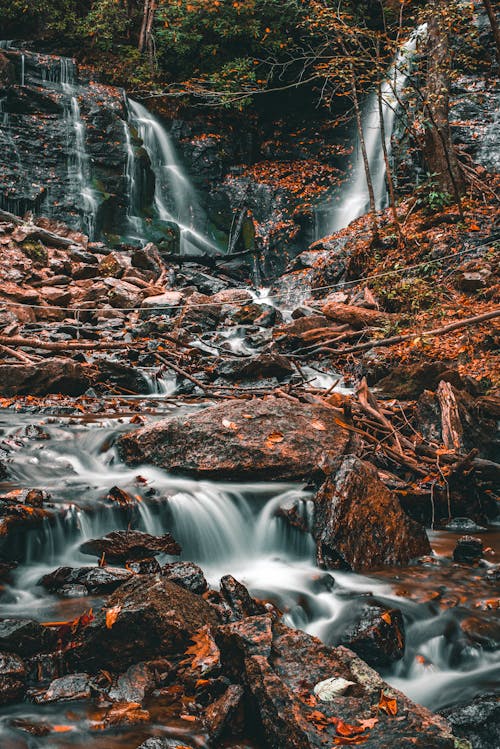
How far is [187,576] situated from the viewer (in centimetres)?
306

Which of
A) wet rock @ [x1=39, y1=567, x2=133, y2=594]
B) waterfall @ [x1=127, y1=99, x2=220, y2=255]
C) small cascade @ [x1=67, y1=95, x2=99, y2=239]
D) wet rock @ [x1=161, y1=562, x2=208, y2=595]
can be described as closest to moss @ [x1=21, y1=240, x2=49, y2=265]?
small cascade @ [x1=67, y1=95, x2=99, y2=239]

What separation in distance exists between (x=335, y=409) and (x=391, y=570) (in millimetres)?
1879

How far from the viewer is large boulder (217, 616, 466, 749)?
5.95ft

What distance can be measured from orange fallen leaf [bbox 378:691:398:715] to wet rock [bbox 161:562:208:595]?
4.19ft

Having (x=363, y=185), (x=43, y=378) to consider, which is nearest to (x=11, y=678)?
(x=43, y=378)

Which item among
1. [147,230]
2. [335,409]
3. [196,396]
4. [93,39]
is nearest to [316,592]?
[335,409]

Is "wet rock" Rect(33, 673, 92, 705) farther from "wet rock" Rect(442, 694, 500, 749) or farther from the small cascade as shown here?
the small cascade

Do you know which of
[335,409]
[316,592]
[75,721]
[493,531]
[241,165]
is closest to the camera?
[75,721]

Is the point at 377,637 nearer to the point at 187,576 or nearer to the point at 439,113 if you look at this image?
the point at 187,576

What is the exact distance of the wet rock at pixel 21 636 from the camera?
2361 millimetres

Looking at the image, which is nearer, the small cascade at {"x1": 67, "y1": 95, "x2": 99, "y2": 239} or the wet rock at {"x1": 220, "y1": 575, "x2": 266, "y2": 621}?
the wet rock at {"x1": 220, "y1": 575, "x2": 266, "y2": 621}

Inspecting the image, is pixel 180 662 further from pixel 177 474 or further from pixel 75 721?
pixel 177 474

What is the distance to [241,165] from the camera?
2058 cm

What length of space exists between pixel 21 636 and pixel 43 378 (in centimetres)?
460
